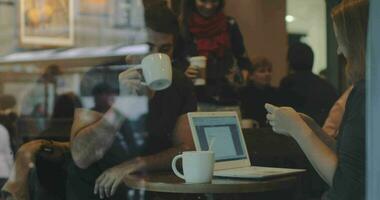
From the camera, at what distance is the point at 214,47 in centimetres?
299

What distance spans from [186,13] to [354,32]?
1.15m

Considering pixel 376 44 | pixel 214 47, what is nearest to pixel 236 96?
pixel 214 47

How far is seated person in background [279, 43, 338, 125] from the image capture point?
263 centimetres

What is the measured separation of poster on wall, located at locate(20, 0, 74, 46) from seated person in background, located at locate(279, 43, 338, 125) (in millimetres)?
1005

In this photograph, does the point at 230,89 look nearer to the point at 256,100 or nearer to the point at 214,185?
the point at 256,100

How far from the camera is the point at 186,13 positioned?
289 centimetres

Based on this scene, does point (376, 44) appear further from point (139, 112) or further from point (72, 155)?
point (72, 155)

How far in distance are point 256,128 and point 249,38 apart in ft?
2.46

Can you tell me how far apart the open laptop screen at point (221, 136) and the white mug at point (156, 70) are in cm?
17

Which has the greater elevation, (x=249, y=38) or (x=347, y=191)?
(x=249, y=38)

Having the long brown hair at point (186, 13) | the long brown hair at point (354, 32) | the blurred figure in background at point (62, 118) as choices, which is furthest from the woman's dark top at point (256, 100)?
the blurred figure in background at point (62, 118)

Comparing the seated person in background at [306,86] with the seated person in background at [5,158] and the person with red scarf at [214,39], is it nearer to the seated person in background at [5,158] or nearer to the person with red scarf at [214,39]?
the person with red scarf at [214,39]

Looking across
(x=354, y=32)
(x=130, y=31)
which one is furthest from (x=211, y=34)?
(x=354, y=32)

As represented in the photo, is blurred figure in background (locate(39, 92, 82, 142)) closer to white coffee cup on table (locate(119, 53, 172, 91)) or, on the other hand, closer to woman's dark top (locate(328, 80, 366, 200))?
white coffee cup on table (locate(119, 53, 172, 91))
